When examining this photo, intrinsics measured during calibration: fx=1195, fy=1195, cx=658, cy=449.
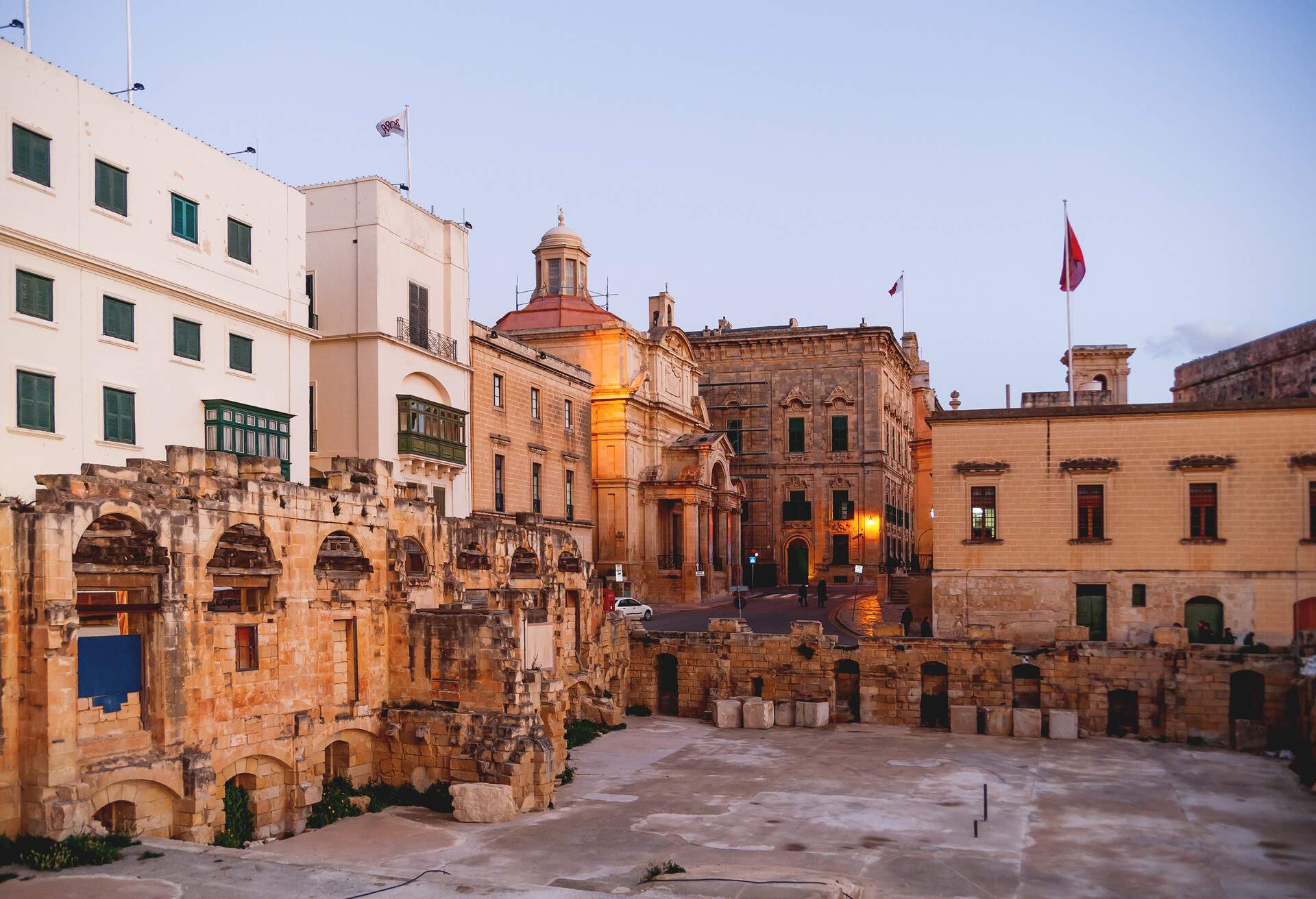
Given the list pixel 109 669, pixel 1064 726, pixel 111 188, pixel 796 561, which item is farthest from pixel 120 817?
pixel 796 561

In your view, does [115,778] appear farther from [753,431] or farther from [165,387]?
[753,431]

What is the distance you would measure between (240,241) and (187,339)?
137 inches

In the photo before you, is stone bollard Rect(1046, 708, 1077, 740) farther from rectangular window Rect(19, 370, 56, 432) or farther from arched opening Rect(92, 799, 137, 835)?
rectangular window Rect(19, 370, 56, 432)

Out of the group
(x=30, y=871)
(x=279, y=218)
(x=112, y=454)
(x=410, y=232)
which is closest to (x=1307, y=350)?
(x=410, y=232)

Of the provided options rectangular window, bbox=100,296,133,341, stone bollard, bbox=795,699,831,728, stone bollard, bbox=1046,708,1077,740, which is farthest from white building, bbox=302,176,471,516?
stone bollard, bbox=1046,708,1077,740

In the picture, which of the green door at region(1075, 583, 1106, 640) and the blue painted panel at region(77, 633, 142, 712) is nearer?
the blue painted panel at region(77, 633, 142, 712)

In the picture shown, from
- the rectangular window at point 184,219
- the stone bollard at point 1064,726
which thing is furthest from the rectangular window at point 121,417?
the stone bollard at point 1064,726

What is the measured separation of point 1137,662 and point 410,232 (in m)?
26.0

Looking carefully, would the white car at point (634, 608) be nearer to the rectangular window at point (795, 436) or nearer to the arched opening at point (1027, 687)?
the arched opening at point (1027, 687)

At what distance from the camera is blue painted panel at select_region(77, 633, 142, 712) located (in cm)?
1864

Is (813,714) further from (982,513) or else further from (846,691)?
(982,513)

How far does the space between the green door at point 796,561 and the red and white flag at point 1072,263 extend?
117ft

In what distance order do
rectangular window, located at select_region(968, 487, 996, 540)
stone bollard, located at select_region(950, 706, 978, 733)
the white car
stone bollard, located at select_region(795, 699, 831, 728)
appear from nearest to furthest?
stone bollard, located at select_region(950, 706, 978, 733), stone bollard, located at select_region(795, 699, 831, 728), rectangular window, located at select_region(968, 487, 996, 540), the white car

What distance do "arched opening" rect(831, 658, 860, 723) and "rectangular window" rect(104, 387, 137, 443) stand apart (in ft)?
66.0
